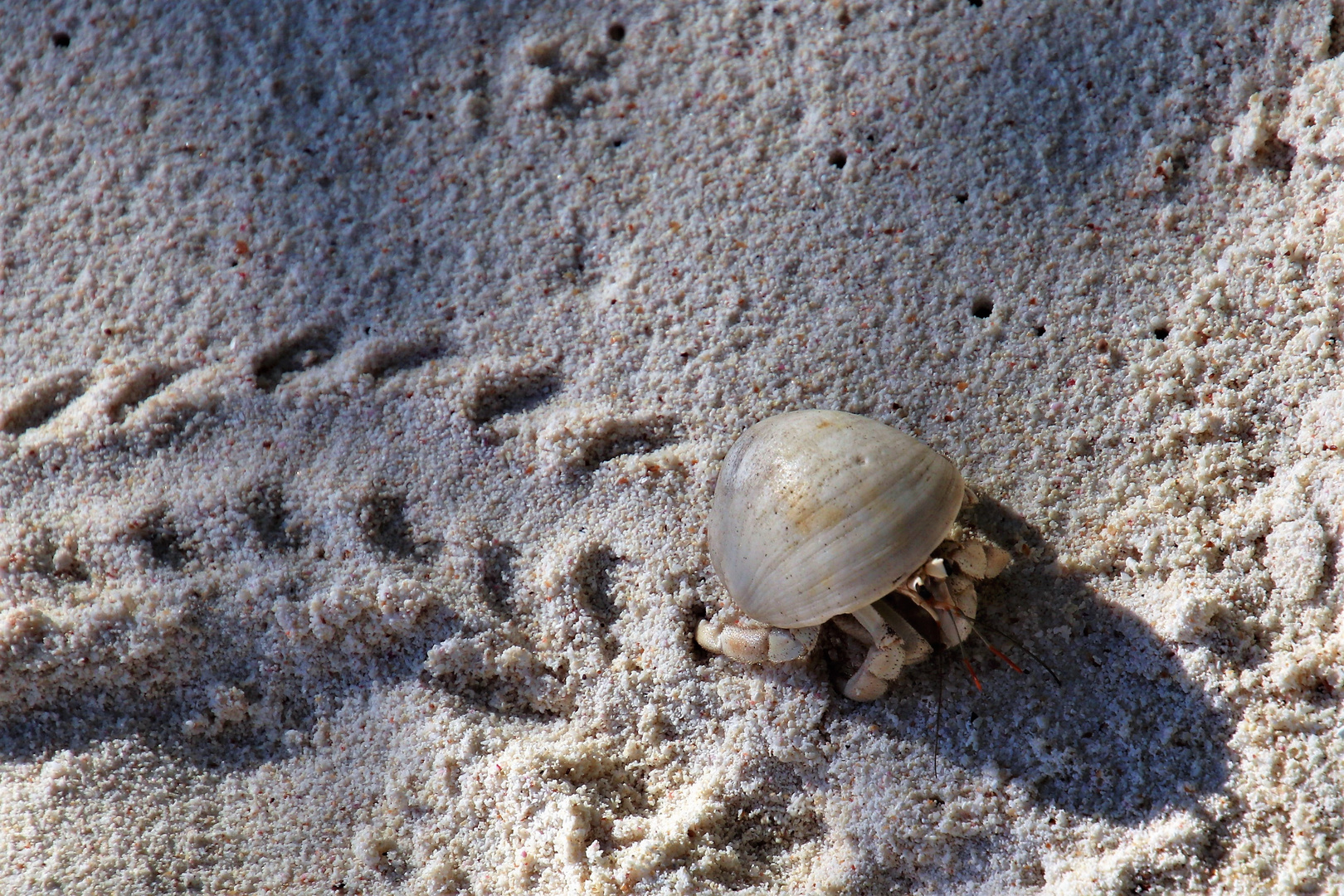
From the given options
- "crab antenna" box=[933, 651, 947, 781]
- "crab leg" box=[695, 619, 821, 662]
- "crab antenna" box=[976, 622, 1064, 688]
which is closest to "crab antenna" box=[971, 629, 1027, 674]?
"crab antenna" box=[976, 622, 1064, 688]

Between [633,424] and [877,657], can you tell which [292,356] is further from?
[877,657]

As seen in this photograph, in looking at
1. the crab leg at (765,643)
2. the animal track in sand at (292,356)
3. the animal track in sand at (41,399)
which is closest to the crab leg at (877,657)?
the crab leg at (765,643)

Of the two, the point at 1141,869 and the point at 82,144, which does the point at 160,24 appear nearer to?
the point at 82,144

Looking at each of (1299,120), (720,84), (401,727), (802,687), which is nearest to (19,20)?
(720,84)

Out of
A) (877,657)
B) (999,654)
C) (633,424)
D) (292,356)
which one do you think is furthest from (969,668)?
(292,356)

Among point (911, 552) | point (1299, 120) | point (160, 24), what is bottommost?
point (911, 552)
